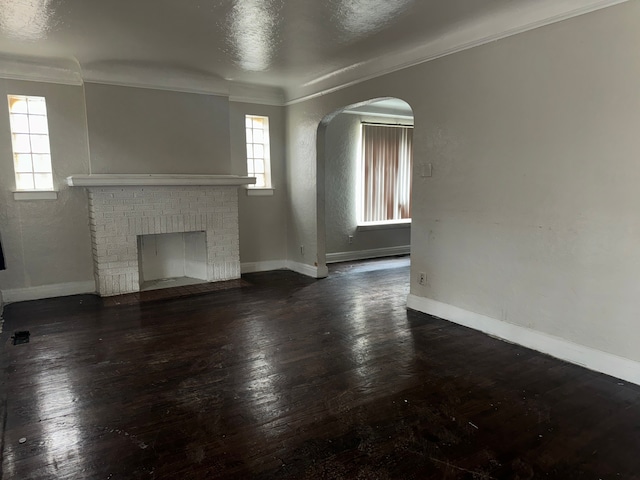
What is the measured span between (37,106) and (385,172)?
5.04 m

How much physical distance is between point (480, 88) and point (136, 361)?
3466mm

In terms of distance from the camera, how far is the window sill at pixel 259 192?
6047 millimetres

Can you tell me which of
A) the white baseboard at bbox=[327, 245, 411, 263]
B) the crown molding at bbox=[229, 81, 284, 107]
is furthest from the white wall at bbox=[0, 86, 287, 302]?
the white baseboard at bbox=[327, 245, 411, 263]

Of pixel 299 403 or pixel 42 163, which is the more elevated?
pixel 42 163

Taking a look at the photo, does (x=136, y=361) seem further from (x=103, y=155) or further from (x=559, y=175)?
(x=559, y=175)

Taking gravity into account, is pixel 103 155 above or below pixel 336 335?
above

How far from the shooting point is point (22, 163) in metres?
4.66

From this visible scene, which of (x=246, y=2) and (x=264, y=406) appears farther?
(x=246, y=2)

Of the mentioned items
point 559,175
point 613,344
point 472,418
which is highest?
point 559,175

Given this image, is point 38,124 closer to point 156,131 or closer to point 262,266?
point 156,131

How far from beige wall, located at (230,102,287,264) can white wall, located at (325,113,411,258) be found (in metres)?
0.88

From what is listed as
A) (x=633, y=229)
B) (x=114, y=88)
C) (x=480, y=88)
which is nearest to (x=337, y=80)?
(x=480, y=88)

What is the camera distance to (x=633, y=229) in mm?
2646

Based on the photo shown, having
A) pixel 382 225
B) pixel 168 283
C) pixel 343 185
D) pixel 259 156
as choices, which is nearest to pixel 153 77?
pixel 259 156
